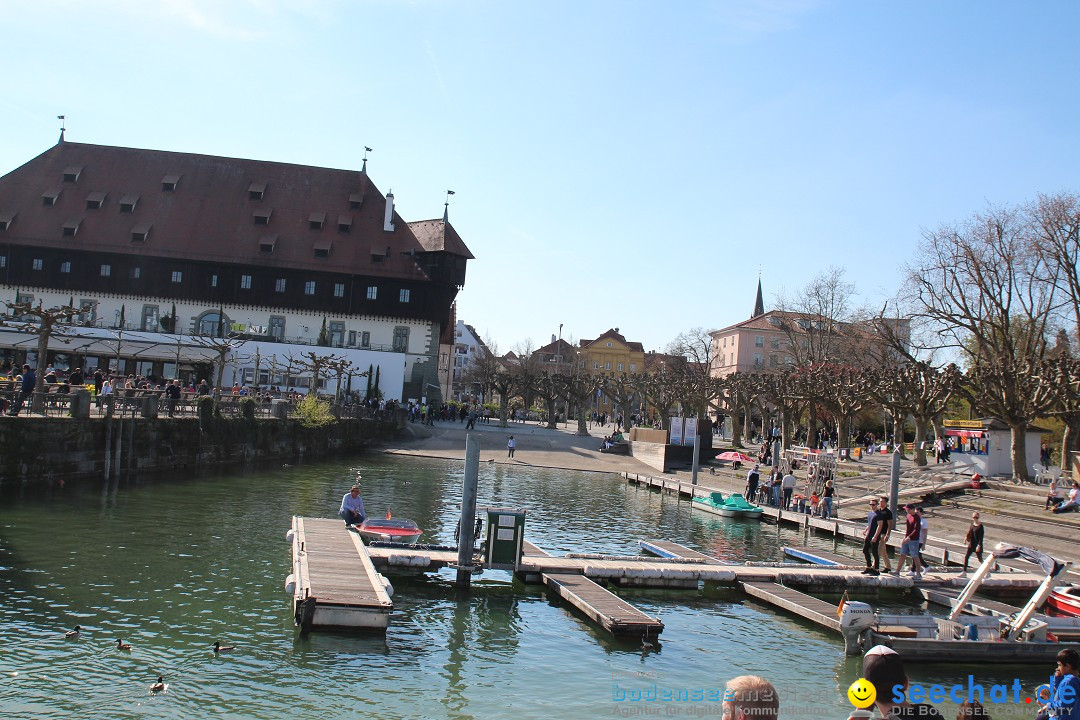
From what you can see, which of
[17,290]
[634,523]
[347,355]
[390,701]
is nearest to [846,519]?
[634,523]

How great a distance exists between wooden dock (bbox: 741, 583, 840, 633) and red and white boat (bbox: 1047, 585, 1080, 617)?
15.0 ft

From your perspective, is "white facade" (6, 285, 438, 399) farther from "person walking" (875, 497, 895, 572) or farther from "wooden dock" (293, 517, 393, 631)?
"person walking" (875, 497, 895, 572)

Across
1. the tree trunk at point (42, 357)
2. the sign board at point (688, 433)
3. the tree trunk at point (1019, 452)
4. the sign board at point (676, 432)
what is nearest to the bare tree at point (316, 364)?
the sign board at point (676, 432)

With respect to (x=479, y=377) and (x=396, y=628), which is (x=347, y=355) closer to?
(x=479, y=377)

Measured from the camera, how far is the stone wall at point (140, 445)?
29.1 meters

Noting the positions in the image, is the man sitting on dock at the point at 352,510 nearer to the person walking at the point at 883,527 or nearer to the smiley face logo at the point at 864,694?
the person walking at the point at 883,527

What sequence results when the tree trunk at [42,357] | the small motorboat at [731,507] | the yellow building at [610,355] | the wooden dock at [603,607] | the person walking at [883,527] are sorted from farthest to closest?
the yellow building at [610,355] → the small motorboat at [731,507] → the tree trunk at [42,357] → the person walking at [883,527] → the wooden dock at [603,607]

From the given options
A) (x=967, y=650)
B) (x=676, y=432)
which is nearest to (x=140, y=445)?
(x=967, y=650)

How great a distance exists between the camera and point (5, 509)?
25125 mm

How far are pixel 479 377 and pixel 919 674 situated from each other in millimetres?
89604

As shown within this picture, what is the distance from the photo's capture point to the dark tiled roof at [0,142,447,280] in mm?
75562

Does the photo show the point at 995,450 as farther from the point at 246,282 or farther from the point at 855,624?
the point at 246,282

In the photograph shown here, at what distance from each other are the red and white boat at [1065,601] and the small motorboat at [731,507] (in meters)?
16.7

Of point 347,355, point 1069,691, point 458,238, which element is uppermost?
point 458,238
